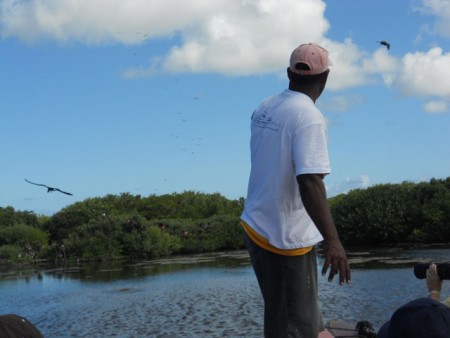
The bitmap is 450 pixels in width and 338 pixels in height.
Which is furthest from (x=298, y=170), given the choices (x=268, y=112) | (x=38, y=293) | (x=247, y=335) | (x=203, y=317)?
(x=38, y=293)

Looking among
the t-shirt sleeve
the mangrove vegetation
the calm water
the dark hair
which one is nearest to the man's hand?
the t-shirt sleeve

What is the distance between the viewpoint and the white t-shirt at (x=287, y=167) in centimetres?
324

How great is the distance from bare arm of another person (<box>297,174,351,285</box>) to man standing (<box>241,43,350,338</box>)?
25mm

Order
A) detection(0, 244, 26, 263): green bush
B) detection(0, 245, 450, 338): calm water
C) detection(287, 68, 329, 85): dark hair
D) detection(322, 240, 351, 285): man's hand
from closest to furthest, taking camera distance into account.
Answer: detection(322, 240, 351, 285): man's hand < detection(287, 68, 329, 85): dark hair < detection(0, 245, 450, 338): calm water < detection(0, 244, 26, 263): green bush

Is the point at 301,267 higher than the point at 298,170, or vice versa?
the point at 298,170

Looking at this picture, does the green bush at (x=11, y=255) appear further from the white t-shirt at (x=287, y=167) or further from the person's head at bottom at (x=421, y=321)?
the person's head at bottom at (x=421, y=321)

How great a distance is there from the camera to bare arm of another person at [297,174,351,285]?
309 centimetres

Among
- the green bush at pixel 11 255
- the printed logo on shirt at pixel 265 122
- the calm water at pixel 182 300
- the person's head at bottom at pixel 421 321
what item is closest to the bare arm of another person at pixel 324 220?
the printed logo on shirt at pixel 265 122

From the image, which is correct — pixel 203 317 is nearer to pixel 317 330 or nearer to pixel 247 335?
pixel 247 335

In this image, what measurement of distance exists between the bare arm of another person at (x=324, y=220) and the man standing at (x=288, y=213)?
0.02 m

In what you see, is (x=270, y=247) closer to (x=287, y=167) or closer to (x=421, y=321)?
(x=287, y=167)

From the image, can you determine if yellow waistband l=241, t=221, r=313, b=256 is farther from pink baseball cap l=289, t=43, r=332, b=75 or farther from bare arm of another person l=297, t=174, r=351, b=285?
pink baseball cap l=289, t=43, r=332, b=75

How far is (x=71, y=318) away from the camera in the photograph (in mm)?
11789

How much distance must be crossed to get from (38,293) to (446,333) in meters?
15.6
